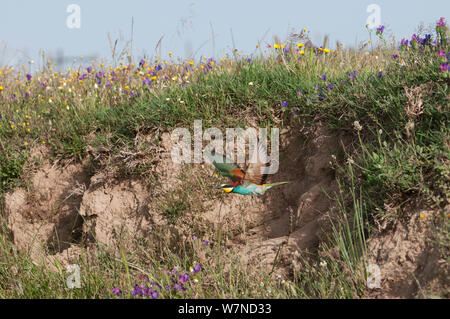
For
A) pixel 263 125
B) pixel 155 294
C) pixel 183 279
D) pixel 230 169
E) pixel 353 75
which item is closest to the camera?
pixel 155 294

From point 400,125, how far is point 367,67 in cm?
126

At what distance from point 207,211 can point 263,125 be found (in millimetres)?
915

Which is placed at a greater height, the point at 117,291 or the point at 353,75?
the point at 353,75

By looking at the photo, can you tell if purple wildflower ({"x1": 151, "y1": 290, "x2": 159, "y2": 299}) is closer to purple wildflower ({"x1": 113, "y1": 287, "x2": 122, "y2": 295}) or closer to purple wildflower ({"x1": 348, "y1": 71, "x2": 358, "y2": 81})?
purple wildflower ({"x1": 113, "y1": 287, "x2": 122, "y2": 295})

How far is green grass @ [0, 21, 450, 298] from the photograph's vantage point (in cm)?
320

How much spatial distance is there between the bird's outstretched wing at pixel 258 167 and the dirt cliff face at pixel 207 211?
0.15m

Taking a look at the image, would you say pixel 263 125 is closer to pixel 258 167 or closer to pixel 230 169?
pixel 258 167

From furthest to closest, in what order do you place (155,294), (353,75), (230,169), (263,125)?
(263,125) → (353,75) → (230,169) → (155,294)

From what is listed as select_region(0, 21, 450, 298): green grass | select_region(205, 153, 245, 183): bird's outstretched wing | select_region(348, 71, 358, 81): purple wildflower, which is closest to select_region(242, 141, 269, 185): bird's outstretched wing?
select_region(205, 153, 245, 183): bird's outstretched wing

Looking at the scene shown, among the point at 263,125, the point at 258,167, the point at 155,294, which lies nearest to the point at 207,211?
the point at 258,167

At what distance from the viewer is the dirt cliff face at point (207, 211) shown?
3109 mm

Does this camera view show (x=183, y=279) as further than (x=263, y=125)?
No

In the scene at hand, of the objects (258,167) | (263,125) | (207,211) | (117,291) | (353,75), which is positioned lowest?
(117,291)

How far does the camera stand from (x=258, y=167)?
419 cm
